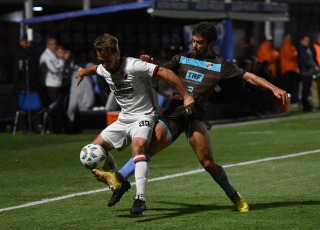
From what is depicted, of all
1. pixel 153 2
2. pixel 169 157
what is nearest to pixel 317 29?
pixel 153 2

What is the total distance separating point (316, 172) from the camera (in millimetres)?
10422

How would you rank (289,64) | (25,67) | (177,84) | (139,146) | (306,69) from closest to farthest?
1. (177,84)
2. (139,146)
3. (25,67)
4. (306,69)
5. (289,64)

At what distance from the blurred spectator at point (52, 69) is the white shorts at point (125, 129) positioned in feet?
35.4

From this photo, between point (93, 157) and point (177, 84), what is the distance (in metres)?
1.06

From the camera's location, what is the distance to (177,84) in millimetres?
7293

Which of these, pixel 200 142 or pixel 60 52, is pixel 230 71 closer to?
pixel 200 142

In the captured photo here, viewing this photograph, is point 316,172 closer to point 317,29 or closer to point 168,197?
point 168,197

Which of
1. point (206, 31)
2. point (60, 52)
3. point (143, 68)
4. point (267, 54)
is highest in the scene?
point (206, 31)

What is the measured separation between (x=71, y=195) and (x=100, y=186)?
802mm

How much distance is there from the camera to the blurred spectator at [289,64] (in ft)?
76.3

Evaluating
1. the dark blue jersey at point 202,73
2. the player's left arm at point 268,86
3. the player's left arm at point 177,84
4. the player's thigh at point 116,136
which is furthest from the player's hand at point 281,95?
the player's thigh at point 116,136

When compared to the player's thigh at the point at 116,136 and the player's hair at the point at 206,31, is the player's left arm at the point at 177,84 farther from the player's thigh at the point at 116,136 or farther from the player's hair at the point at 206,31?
the player's thigh at the point at 116,136

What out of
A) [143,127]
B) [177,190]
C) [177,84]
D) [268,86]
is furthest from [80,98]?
[268,86]

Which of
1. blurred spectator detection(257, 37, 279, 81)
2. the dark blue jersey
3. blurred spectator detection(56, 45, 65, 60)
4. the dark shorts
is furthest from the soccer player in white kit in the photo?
blurred spectator detection(257, 37, 279, 81)
